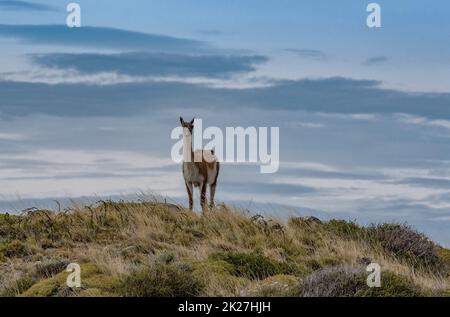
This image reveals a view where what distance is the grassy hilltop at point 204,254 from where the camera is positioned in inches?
530

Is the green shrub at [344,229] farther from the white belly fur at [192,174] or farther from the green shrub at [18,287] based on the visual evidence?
the green shrub at [18,287]

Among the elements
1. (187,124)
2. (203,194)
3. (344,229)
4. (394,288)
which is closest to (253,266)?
(394,288)

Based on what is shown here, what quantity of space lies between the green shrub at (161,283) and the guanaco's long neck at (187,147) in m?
11.3

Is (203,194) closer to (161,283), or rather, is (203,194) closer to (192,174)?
(192,174)

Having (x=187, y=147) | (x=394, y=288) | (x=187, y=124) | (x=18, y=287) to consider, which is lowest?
(x=18, y=287)

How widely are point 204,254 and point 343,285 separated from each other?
5535 millimetres

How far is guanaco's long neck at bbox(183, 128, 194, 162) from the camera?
24.8m

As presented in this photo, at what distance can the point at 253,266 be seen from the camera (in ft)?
52.4

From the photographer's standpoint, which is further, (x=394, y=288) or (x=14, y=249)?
(x=14, y=249)

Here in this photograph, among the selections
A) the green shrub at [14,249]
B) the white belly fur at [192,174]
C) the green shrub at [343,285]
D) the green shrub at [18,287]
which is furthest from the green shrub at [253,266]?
the white belly fur at [192,174]
